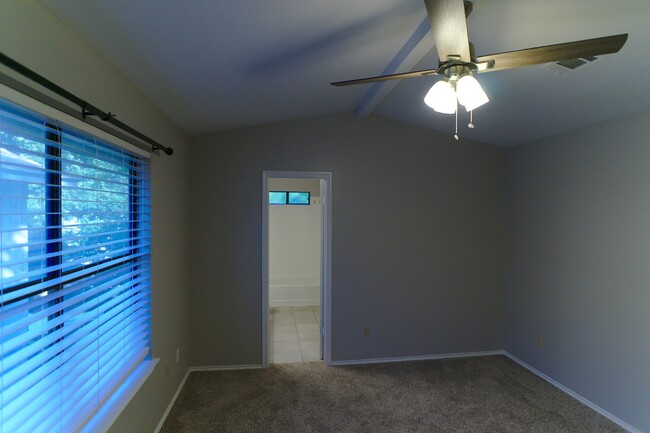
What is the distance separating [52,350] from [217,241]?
1.96 metres

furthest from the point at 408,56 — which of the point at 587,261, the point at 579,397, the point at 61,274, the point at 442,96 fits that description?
the point at 579,397

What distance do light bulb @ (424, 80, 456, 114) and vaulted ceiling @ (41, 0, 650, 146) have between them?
1.74 ft

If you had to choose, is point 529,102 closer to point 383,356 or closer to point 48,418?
point 383,356

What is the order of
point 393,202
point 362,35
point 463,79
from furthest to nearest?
point 393,202
point 362,35
point 463,79

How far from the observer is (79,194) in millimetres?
1472

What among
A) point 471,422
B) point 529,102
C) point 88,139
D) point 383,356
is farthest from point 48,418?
point 529,102

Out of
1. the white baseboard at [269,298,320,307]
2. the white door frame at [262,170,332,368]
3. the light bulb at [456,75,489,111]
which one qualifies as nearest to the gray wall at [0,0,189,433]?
the white door frame at [262,170,332,368]

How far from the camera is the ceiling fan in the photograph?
1037 mm

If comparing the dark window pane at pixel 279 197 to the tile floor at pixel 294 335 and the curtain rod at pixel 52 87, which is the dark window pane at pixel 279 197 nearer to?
the tile floor at pixel 294 335

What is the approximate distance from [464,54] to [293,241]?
4.87 meters

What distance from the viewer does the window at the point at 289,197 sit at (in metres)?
5.81

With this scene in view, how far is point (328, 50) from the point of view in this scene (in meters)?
1.83

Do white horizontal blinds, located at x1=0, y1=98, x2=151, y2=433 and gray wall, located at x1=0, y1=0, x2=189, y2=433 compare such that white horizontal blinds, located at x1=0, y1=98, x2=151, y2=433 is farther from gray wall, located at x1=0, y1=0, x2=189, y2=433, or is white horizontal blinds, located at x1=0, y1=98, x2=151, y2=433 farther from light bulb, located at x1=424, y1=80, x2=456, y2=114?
light bulb, located at x1=424, y1=80, x2=456, y2=114

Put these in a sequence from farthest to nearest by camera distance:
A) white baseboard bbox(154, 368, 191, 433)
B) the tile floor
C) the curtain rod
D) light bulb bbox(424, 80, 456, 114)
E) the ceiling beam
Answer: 1. the tile floor
2. white baseboard bbox(154, 368, 191, 433)
3. the ceiling beam
4. light bulb bbox(424, 80, 456, 114)
5. the curtain rod
